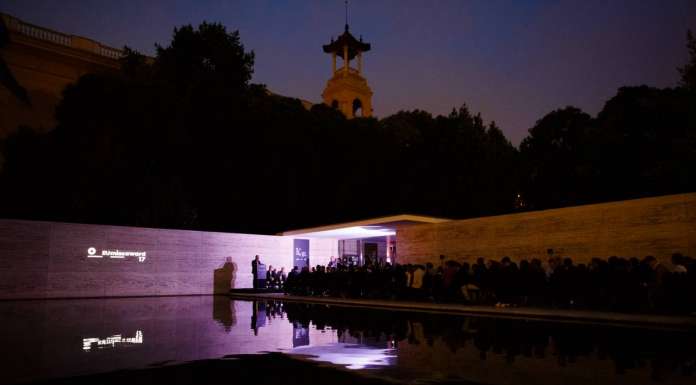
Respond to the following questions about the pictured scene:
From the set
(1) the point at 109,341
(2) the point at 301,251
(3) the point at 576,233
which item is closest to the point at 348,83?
(2) the point at 301,251

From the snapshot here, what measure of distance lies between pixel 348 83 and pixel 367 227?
136 ft

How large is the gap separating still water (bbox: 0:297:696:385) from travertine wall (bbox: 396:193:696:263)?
14.6 ft

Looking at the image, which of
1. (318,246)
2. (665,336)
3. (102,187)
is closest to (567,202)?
(318,246)

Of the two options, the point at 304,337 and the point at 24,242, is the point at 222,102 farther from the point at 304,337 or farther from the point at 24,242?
the point at 304,337

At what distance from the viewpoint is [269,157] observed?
115 feet

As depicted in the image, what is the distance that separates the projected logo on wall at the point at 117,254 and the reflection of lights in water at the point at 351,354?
1665 cm

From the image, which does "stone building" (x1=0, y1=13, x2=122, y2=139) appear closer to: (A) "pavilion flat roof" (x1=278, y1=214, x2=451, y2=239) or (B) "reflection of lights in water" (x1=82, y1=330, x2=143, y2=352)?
(A) "pavilion flat roof" (x1=278, y1=214, x2=451, y2=239)

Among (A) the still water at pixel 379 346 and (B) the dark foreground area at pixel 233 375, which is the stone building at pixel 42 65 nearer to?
(A) the still water at pixel 379 346

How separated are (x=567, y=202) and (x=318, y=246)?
557 inches

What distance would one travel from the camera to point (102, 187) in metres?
28.7

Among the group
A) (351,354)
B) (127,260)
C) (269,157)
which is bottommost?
(351,354)

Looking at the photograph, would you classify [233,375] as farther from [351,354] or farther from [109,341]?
[109,341]

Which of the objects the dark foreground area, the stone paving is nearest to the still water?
the dark foreground area

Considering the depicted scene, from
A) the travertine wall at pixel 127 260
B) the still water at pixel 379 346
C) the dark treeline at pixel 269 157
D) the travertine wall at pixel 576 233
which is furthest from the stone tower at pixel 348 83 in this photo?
the still water at pixel 379 346
